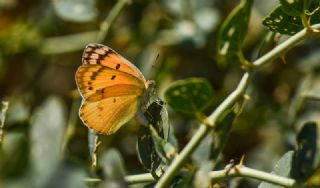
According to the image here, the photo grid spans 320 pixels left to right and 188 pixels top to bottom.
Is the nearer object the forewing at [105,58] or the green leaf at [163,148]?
the green leaf at [163,148]

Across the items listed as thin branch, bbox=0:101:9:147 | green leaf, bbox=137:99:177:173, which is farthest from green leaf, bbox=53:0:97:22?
green leaf, bbox=137:99:177:173

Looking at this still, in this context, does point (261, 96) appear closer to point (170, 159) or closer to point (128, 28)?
point (128, 28)

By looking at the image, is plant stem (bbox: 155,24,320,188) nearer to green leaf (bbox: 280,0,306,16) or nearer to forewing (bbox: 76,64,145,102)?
green leaf (bbox: 280,0,306,16)

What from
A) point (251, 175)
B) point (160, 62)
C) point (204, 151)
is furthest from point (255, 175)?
point (160, 62)

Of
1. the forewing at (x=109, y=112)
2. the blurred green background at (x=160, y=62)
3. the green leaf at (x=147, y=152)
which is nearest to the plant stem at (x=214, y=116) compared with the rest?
the green leaf at (x=147, y=152)

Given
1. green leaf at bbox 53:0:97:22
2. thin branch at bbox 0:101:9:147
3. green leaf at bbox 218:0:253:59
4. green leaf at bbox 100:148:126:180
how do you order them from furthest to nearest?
1. green leaf at bbox 53:0:97:22
2. thin branch at bbox 0:101:9:147
3. green leaf at bbox 218:0:253:59
4. green leaf at bbox 100:148:126:180

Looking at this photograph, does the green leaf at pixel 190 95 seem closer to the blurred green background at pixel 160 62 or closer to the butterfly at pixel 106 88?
the butterfly at pixel 106 88

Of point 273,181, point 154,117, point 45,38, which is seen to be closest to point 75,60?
point 45,38
